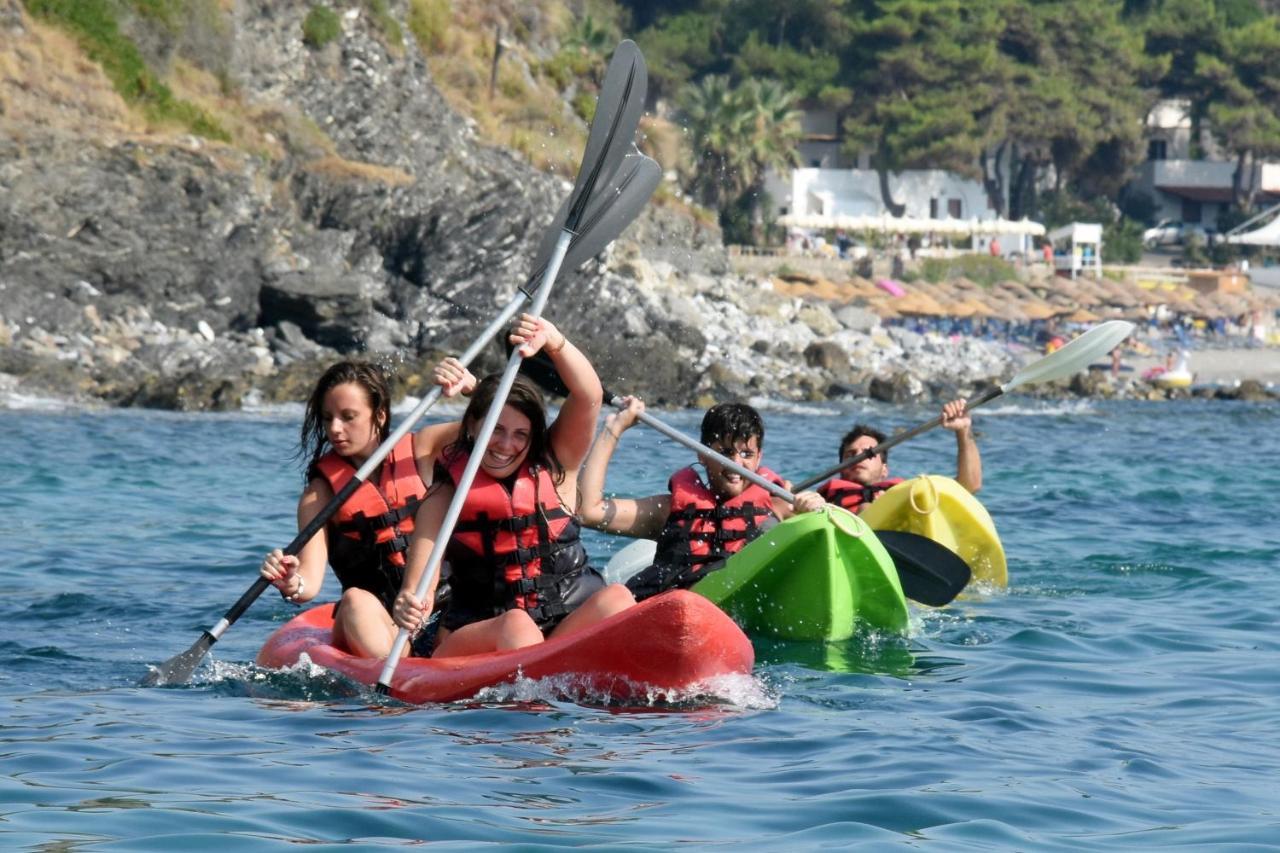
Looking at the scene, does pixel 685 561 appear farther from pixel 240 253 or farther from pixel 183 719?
pixel 240 253

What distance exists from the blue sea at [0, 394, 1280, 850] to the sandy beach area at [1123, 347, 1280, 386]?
2672cm

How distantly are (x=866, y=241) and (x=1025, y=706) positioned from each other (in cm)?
4470

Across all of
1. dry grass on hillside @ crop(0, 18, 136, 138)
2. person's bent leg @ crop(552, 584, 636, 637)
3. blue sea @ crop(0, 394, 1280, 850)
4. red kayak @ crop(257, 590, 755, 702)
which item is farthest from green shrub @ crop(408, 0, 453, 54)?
red kayak @ crop(257, 590, 755, 702)

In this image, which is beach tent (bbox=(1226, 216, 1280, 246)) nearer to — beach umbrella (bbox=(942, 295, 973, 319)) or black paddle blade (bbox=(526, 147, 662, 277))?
beach umbrella (bbox=(942, 295, 973, 319))

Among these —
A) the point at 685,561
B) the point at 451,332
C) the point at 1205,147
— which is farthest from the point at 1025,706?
the point at 1205,147

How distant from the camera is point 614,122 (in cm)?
640

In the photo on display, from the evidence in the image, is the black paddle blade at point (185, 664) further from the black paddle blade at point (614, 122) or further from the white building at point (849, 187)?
the white building at point (849, 187)

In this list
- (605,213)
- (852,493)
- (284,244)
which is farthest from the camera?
(284,244)

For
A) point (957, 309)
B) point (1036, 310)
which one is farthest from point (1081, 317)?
point (957, 309)

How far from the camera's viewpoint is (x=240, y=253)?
2292 centimetres

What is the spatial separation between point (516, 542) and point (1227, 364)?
113 ft

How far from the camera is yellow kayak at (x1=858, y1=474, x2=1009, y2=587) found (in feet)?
26.0

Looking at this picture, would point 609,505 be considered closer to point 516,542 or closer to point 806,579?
point 806,579

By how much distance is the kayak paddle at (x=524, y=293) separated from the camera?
18.1 ft
